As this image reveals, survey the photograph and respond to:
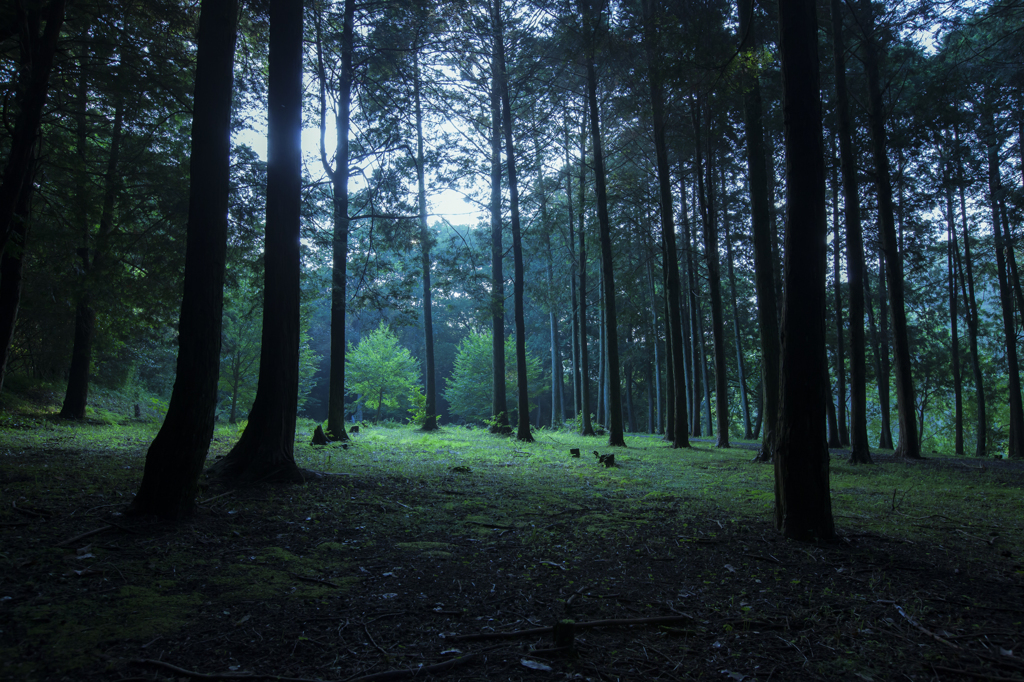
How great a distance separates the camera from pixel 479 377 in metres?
35.0

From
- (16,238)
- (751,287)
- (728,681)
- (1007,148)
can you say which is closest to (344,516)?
(728,681)

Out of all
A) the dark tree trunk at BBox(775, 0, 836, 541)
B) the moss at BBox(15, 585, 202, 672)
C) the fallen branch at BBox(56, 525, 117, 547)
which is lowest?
the moss at BBox(15, 585, 202, 672)

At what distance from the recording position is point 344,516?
491 centimetres

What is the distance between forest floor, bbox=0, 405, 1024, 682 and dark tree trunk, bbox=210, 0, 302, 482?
577 mm

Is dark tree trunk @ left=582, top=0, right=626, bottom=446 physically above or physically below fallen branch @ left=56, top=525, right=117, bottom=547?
above

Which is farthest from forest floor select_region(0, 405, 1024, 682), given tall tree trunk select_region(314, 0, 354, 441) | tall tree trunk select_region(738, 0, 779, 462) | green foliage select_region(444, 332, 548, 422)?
green foliage select_region(444, 332, 548, 422)

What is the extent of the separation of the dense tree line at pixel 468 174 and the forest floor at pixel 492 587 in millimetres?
772

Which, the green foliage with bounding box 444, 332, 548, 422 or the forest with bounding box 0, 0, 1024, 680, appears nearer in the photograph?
the forest with bounding box 0, 0, 1024, 680

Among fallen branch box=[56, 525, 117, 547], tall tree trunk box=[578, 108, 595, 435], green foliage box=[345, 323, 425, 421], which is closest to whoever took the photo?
fallen branch box=[56, 525, 117, 547]

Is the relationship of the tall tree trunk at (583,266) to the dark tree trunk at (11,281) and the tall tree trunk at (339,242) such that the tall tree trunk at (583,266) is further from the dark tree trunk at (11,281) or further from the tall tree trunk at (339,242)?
the dark tree trunk at (11,281)

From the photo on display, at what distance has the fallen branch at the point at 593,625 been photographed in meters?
2.55

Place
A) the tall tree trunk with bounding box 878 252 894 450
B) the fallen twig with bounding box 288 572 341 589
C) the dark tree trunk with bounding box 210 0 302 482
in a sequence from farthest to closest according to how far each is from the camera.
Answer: the tall tree trunk with bounding box 878 252 894 450 < the dark tree trunk with bounding box 210 0 302 482 < the fallen twig with bounding box 288 572 341 589

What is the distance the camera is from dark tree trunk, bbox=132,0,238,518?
13.9ft

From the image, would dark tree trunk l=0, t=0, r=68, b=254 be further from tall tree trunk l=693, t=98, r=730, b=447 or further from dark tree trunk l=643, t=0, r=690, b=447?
tall tree trunk l=693, t=98, r=730, b=447
